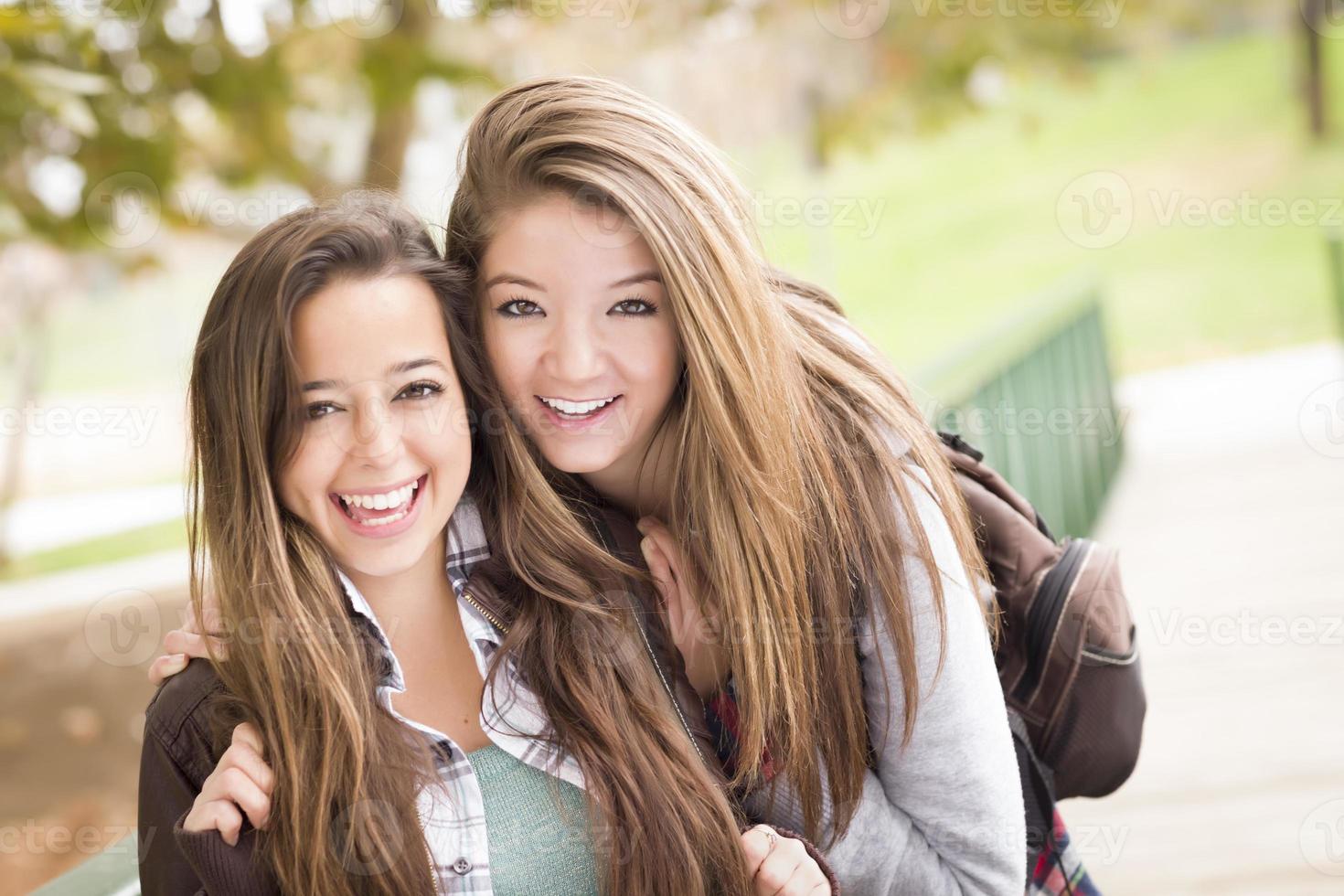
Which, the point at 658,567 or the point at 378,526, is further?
the point at 658,567

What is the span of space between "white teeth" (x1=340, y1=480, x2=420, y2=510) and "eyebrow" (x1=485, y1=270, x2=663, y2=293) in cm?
35

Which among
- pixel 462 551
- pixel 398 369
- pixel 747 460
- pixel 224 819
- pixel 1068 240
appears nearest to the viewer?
pixel 224 819

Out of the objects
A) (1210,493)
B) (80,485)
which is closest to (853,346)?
(1210,493)

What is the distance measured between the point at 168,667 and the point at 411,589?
37 cm

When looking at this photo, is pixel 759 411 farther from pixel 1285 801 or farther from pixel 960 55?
pixel 960 55

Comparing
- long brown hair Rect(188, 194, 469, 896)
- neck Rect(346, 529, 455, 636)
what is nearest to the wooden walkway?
neck Rect(346, 529, 455, 636)

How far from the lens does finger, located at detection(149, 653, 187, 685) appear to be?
189 cm

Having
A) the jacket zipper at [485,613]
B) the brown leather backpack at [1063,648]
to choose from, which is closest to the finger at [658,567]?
the jacket zipper at [485,613]

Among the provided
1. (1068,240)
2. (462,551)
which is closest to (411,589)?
(462,551)

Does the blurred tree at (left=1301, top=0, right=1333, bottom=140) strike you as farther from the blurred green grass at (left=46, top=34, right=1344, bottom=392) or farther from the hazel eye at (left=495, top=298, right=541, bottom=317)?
the hazel eye at (left=495, top=298, right=541, bottom=317)

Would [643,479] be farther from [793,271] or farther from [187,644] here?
[187,644]

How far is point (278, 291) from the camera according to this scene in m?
1.82

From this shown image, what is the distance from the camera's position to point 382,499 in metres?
1.87

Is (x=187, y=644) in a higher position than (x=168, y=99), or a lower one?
lower
